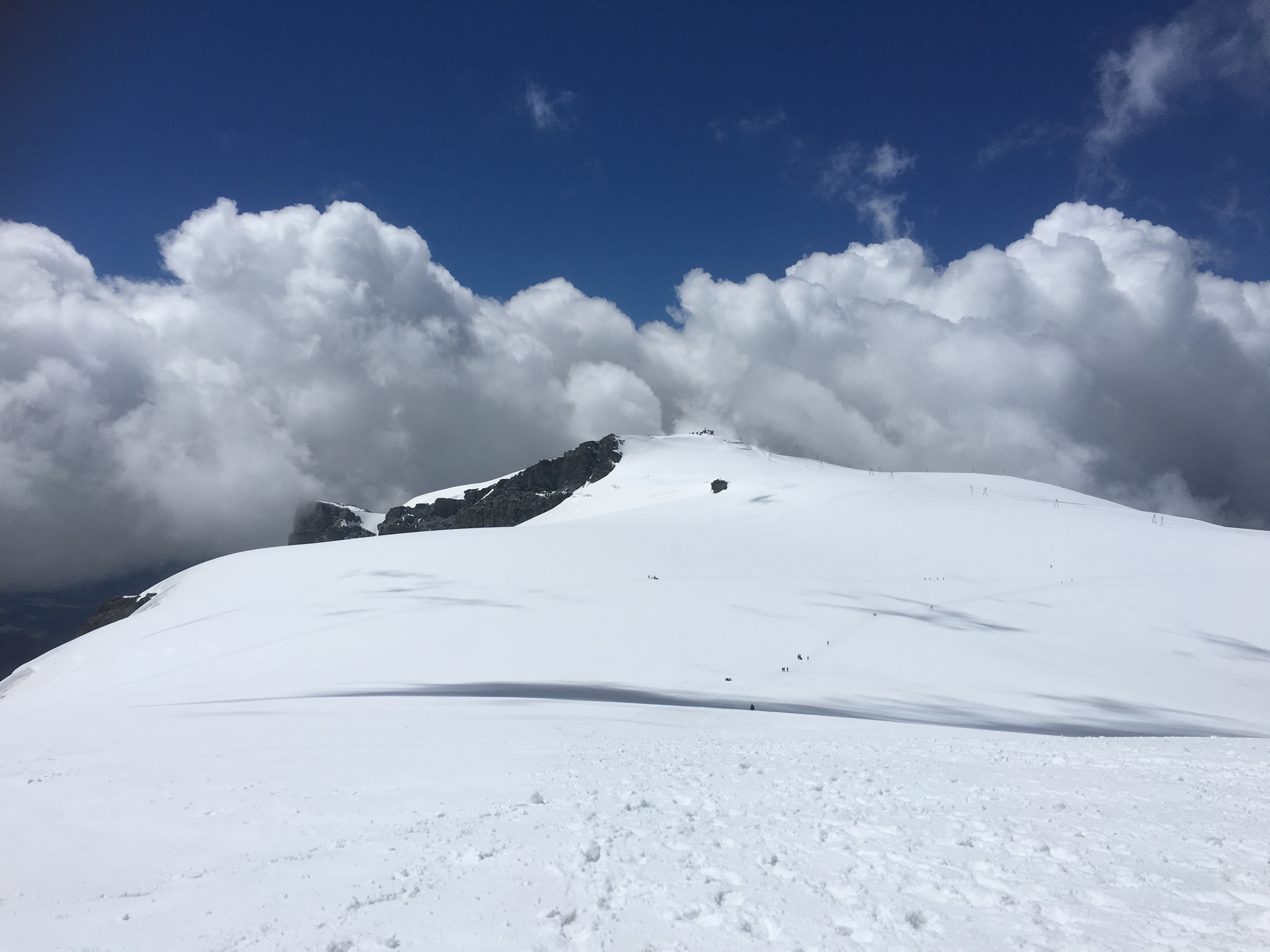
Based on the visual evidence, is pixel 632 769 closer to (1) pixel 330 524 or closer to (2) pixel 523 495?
(2) pixel 523 495

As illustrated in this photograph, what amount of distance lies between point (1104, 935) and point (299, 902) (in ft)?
20.8

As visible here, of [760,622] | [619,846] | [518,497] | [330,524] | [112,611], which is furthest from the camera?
[330,524]

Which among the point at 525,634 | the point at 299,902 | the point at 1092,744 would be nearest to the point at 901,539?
the point at 525,634

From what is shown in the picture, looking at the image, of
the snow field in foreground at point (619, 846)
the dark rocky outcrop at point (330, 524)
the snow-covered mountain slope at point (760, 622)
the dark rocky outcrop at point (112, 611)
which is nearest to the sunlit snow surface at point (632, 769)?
the snow field in foreground at point (619, 846)

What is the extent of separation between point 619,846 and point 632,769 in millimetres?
2626

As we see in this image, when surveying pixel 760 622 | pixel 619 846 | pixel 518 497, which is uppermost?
pixel 518 497

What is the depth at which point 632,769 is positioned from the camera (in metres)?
9.12

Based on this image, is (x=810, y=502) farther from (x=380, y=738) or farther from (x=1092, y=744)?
(x=380, y=738)

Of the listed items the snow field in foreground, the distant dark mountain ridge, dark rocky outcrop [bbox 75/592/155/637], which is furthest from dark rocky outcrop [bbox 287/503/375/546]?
the snow field in foreground

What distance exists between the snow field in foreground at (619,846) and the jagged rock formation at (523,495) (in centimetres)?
8857

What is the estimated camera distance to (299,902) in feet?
17.7

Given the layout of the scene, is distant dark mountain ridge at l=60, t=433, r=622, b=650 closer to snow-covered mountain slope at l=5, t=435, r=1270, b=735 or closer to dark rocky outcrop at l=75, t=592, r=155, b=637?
dark rocky outcrop at l=75, t=592, r=155, b=637

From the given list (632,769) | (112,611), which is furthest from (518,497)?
(632,769)

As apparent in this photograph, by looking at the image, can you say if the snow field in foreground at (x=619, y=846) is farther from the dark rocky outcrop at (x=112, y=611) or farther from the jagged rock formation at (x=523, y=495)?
the jagged rock formation at (x=523, y=495)
